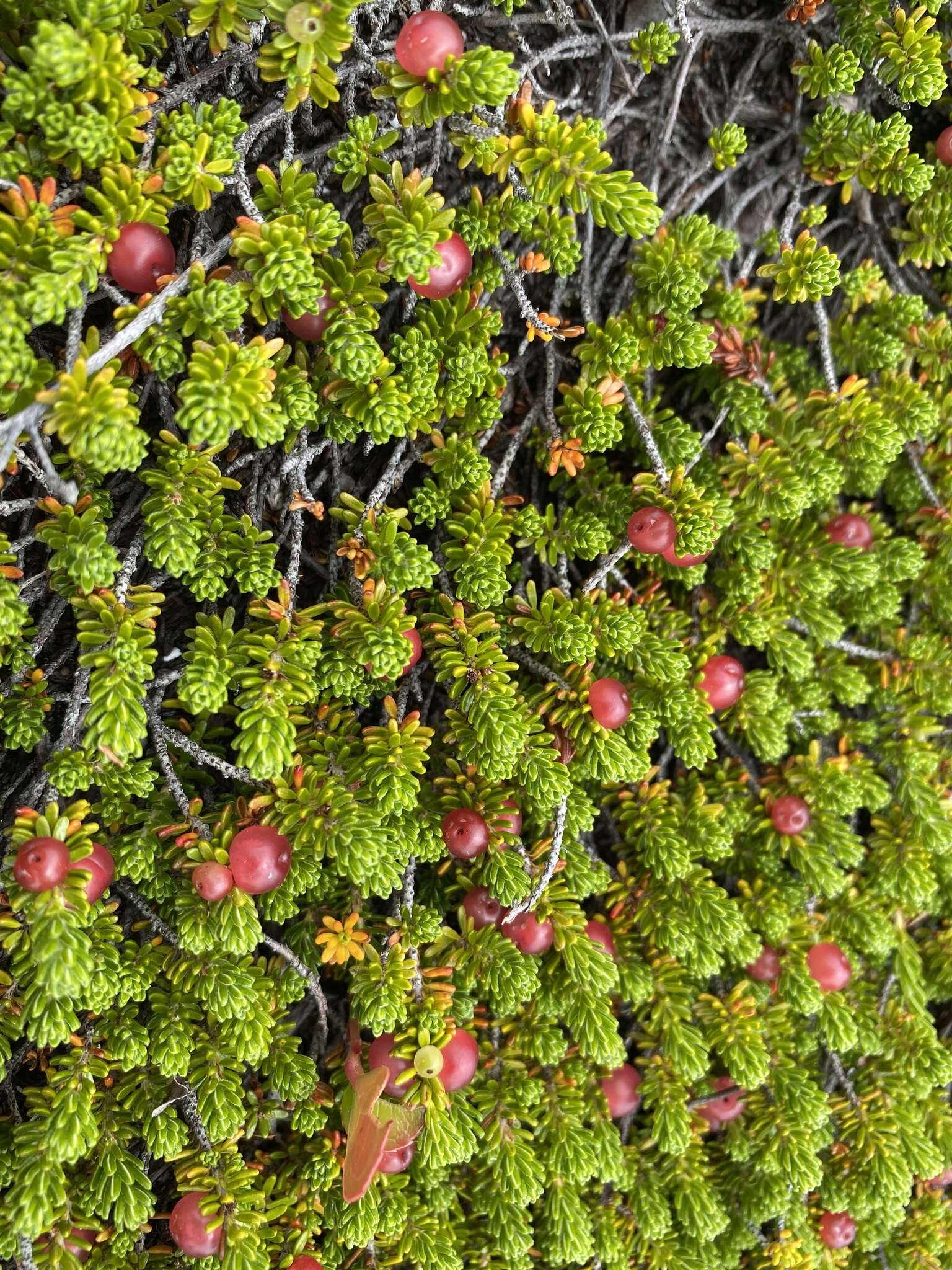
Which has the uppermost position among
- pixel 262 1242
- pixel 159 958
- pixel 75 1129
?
pixel 159 958

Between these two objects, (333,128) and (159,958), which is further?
(333,128)

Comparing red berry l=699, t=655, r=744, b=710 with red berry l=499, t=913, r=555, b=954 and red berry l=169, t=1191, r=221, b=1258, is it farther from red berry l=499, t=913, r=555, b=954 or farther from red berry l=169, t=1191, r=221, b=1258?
red berry l=169, t=1191, r=221, b=1258

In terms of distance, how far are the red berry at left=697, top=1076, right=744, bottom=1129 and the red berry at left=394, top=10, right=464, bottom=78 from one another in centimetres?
242

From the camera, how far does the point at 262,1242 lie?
178cm

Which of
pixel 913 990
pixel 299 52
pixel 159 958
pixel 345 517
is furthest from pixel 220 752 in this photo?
pixel 913 990

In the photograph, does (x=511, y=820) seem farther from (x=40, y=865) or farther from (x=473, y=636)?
(x=40, y=865)

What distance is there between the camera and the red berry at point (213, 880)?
1.66 metres

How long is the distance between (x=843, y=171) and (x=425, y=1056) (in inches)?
88.9

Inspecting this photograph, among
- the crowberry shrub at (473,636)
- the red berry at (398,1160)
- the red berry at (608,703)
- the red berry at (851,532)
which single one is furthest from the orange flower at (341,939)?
the red berry at (851,532)

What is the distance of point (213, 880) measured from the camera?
1.66 meters

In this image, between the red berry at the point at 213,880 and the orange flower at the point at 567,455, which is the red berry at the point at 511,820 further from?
the orange flower at the point at 567,455

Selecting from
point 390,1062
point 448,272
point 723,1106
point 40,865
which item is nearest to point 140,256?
point 448,272

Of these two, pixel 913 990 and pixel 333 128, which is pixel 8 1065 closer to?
pixel 333 128

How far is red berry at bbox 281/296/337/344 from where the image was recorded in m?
1.73
